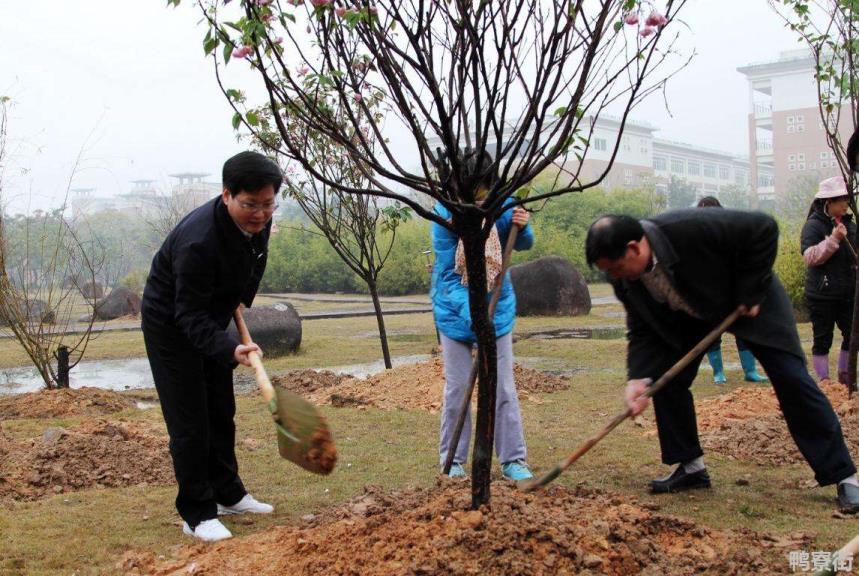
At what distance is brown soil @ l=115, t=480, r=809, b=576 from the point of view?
3.50 m

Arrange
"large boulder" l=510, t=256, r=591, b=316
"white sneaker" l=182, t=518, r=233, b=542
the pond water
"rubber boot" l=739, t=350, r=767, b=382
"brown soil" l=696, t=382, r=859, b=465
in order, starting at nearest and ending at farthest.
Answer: "white sneaker" l=182, t=518, r=233, b=542 → "brown soil" l=696, t=382, r=859, b=465 → "rubber boot" l=739, t=350, r=767, b=382 → the pond water → "large boulder" l=510, t=256, r=591, b=316

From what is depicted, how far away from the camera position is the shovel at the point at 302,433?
3.79m

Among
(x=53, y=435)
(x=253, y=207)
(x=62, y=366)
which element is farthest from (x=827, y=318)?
(x=62, y=366)

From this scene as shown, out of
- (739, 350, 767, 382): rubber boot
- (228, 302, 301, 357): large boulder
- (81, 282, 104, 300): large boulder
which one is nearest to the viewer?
(739, 350, 767, 382): rubber boot

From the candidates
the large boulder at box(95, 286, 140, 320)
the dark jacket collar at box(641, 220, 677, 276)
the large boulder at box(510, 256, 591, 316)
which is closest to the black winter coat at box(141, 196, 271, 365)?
the dark jacket collar at box(641, 220, 677, 276)

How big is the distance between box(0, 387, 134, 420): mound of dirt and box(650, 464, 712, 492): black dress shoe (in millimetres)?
5931

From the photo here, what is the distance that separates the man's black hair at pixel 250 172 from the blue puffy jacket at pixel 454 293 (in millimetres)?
1144

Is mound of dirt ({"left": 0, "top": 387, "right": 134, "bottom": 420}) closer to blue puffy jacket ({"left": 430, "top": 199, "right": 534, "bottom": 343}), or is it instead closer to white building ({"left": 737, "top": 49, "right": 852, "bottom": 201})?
blue puffy jacket ({"left": 430, "top": 199, "right": 534, "bottom": 343})

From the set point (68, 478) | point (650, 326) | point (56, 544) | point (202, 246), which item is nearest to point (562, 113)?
point (650, 326)

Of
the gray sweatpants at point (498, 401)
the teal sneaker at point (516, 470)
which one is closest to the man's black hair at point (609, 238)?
the gray sweatpants at point (498, 401)

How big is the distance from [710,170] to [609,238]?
13150cm

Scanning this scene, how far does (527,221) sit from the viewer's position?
190 inches

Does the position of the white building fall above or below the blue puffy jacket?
above

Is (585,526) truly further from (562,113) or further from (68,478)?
(68,478)
